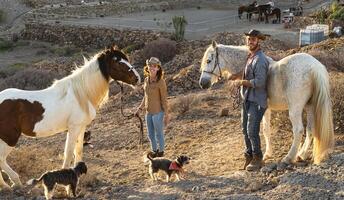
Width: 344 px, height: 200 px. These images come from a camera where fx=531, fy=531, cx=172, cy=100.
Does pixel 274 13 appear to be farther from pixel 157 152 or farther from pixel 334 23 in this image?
pixel 157 152

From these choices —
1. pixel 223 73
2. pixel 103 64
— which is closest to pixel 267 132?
pixel 223 73

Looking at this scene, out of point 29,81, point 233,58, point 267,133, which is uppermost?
point 233,58

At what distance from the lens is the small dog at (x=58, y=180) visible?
675 centimetres

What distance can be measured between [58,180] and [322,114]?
350 centimetres

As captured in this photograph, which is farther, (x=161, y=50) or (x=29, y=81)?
(x=161, y=50)

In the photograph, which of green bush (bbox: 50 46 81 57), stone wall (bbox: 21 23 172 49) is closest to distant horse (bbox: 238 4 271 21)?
stone wall (bbox: 21 23 172 49)

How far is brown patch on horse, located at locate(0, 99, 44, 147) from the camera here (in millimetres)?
7285

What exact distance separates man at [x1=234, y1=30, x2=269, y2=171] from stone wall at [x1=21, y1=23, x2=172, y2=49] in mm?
22800

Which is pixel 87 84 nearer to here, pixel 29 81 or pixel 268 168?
pixel 268 168

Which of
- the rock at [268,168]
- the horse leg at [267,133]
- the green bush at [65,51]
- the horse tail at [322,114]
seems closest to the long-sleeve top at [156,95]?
the horse leg at [267,133]

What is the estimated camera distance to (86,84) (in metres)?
7.61

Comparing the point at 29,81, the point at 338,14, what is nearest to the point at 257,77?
the point at 29,81

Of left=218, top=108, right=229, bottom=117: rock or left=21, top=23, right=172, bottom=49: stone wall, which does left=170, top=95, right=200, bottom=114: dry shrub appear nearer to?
left=218, top=108, right=229, bottom=117: rock

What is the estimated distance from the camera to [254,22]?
115ft
